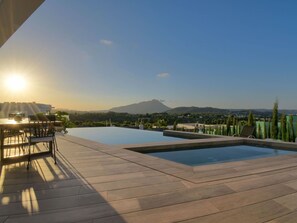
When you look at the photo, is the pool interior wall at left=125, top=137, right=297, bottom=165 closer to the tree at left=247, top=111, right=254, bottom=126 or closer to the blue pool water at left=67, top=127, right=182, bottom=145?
the blue pool water at left=67, top=127, right=182, bottom=145

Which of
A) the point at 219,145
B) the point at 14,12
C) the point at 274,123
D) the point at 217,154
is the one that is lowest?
the point at 217,154

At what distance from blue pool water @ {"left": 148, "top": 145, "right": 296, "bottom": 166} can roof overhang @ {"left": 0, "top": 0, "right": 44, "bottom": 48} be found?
166 inches

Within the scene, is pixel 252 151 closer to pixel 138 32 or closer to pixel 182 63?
pixel 138 32

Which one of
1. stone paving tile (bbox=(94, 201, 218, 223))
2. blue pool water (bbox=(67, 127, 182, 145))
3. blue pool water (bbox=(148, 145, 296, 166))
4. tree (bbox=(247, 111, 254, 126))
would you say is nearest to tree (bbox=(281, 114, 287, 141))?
tree (bbox=(247, 111, 254, 126))

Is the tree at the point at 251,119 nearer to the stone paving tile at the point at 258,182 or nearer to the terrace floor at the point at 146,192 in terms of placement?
the terrace floor at the point at 146,192

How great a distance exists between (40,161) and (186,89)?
49.7 feet

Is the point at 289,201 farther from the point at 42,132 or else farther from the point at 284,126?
the point at 284,126

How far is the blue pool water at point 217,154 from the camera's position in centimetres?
588

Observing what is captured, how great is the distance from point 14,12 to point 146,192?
11.1 feet

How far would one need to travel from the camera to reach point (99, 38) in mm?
9797

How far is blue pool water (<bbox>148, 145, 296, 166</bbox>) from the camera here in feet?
19.3

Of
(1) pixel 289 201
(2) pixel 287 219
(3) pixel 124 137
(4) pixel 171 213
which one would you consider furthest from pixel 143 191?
(3) pixel 124 137

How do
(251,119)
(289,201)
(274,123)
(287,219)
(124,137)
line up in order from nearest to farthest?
1. (287,219)
2. (289,201)
3. (274,123)
4. (124,137)
5. (251,119)

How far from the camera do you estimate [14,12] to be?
3.65m
